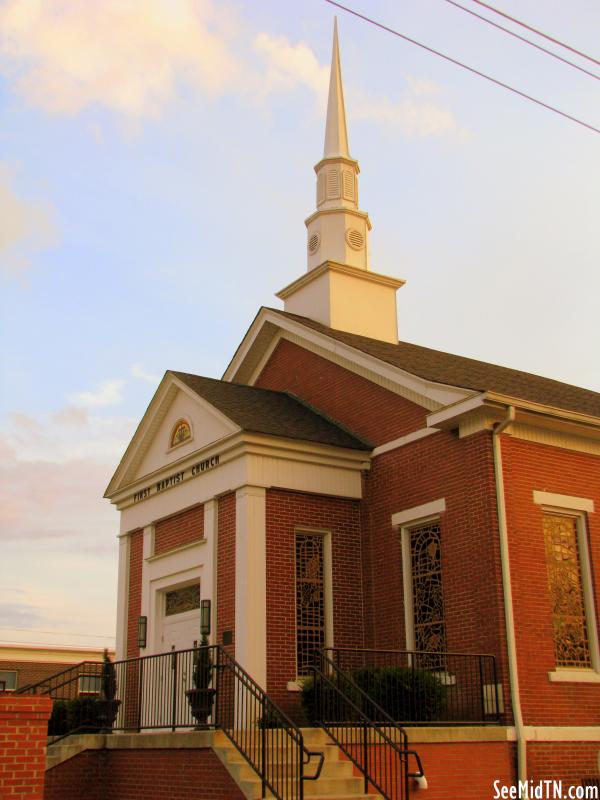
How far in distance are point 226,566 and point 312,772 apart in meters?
4.42

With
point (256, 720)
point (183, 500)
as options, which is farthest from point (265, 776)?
point (183, 500)

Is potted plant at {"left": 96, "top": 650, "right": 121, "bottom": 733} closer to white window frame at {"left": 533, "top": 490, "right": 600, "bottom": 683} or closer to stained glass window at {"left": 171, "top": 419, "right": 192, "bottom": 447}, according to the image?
stained glass window at {"left": 171, "top": 419, "right": 192, "bottom": 447}

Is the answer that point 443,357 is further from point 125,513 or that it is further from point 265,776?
point 265,776

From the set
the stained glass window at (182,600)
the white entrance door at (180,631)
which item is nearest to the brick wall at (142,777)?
the white entrance door at (180,631)

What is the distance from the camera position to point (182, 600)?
1708 centimetres

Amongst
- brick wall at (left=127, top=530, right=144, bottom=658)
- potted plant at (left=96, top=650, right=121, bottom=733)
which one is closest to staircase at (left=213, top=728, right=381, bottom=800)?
potted plant at (left=96, top=650, right=121, bottom=733)

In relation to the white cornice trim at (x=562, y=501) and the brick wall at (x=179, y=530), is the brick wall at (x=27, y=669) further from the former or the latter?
the white cornice trim at (x=562, y=501)

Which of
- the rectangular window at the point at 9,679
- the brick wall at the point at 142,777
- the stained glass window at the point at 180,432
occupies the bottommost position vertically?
the brick wall at the point at 142,777

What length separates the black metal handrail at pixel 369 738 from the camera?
1160cm

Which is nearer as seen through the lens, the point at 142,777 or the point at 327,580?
the point at 142,777

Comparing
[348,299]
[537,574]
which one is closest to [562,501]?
[537,574]

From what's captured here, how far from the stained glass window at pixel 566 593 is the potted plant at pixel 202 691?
5.00m

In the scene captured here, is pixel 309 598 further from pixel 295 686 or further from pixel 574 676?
pixel 574 676

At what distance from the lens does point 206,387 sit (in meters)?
17.8
